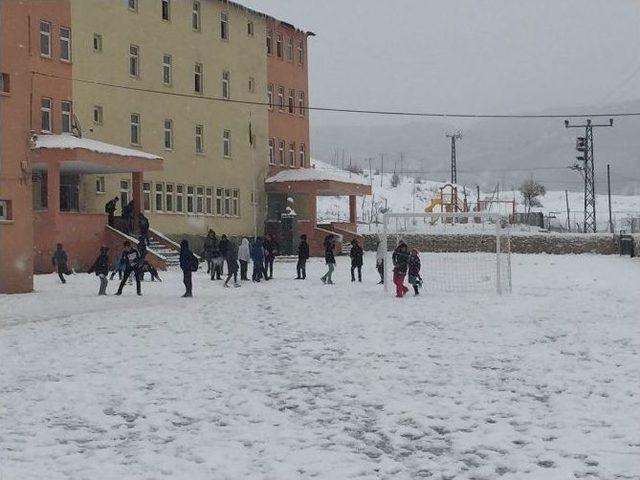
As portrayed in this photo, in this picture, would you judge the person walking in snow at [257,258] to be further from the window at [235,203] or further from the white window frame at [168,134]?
the window at [235,203]

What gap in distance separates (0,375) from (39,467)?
15.4 ft

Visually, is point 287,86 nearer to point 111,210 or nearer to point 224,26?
point 224,26

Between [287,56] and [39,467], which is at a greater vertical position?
[287,56]

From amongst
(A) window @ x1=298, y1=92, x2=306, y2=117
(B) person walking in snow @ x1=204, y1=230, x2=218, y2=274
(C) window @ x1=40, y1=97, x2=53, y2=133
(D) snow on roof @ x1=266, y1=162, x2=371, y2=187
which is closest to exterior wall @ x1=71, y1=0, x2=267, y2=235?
(D) snow on roof @ x1=266, y1=162, x2=371, y2=187

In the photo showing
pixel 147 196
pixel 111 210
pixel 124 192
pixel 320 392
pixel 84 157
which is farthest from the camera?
pixel 147 196

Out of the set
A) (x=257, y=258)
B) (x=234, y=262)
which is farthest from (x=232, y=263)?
(x=257, y=258)

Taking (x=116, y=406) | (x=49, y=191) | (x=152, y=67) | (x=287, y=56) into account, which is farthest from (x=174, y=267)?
(x=116, y=406)

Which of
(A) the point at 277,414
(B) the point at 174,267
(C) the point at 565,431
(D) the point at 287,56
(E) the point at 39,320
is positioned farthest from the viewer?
(D) the point at 287,56

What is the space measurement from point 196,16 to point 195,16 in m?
0.13

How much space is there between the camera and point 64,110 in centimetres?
3672

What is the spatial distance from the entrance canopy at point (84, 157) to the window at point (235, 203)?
10348 millimetres

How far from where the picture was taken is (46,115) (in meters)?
35.8

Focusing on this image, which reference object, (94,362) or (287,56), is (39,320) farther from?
(287,56)

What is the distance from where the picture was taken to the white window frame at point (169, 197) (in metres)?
42.9
